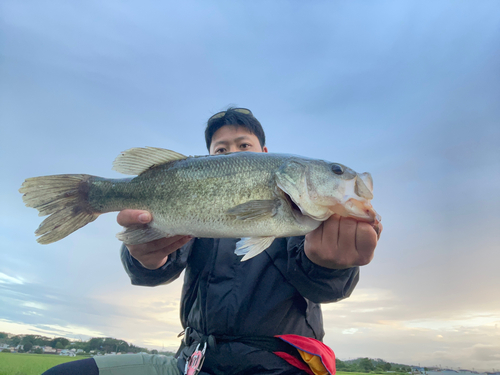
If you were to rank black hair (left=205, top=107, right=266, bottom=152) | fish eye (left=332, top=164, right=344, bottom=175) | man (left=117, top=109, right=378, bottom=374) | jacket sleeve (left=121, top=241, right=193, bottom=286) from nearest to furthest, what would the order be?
man (left=117, top=109, right=378, bottom=374) < fish eye (left=332, top=164, right=344, bottom=175) < jacket sleeve (left=121, top=241, right=193, bottom=286) < black hair (left=205, top=107, right=266, bottom=152)

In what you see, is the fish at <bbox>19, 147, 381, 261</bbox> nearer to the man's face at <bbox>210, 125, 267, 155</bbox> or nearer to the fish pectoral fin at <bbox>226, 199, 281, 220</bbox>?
the fish pectoral fin at <bbox>226, 199, 281, 220</bbox>

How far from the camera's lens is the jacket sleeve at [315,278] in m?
2.52

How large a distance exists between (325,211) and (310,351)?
1.30 m

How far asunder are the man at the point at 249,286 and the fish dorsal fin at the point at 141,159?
49cm

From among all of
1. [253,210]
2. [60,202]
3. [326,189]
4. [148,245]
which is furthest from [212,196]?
[60,202]

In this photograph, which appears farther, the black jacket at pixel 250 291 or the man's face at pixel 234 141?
the man's face at pixel 234 141

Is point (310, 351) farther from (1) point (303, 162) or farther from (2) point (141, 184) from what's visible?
(2) point (141, 184)

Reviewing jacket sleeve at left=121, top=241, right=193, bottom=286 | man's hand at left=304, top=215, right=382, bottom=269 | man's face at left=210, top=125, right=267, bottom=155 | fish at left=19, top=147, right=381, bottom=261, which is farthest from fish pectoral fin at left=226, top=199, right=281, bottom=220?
man's face at left=210, top=125, right=267, bottom=155

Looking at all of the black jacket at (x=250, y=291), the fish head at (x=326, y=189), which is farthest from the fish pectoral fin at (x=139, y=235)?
the fish head at (x=326, y=189)

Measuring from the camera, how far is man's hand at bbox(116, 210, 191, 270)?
8.18 feet

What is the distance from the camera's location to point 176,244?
284 centimetres

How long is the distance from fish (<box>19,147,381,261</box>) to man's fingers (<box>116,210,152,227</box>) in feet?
0.25

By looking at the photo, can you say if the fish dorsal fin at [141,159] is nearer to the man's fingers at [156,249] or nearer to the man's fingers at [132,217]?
the man's fingers at [132,217]

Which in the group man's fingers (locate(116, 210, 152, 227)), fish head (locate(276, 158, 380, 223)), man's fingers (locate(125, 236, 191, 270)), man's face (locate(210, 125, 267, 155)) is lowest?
man's fingers (locate(125, 236, 191, 270))
